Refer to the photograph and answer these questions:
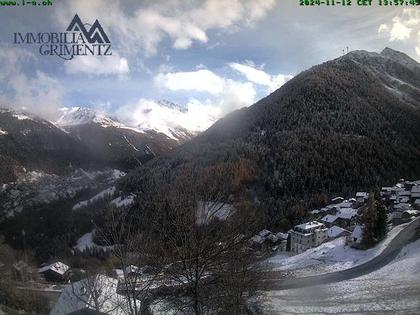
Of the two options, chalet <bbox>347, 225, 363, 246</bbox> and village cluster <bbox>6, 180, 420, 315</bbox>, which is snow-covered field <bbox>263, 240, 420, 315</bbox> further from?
village cluster <bbox>6, 180, 420, 315</bbox>

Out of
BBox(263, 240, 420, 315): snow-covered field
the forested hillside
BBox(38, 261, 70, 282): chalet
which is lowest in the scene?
BBox(38, 261, 70, 282): chalet

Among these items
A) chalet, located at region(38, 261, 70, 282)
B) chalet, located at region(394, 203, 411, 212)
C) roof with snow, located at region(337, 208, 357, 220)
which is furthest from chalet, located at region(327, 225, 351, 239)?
chalet, located at region(38, 261, 70, 282)

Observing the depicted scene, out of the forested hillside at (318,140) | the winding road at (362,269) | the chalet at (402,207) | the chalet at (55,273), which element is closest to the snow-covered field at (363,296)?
the winding road at (362,269)

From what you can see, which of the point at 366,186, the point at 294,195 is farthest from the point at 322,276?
the point at 294,195

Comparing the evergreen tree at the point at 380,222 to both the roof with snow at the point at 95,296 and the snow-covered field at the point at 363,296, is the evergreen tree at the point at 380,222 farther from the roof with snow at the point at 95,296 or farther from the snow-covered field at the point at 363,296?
the roof with snow at the point at 95,296

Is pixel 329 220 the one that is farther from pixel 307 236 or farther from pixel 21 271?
pixel 21 271

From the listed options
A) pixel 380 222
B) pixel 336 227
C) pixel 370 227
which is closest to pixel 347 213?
pixel 336 227
